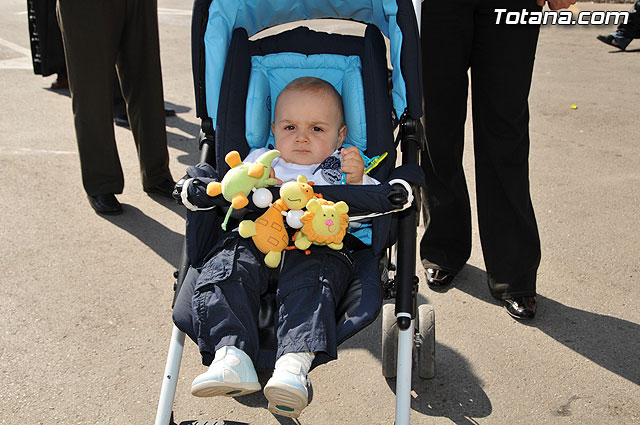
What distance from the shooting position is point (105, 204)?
475 centimetres

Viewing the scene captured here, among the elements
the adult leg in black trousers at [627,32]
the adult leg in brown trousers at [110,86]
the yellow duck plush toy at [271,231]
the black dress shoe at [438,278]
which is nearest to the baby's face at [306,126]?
the yellow duck plush toy at [271,231]

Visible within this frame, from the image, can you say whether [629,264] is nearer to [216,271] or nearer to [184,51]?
[216,271]

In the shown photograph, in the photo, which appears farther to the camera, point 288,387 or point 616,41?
point 616,41

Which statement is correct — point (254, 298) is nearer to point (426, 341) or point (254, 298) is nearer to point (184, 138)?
point (426, 341)

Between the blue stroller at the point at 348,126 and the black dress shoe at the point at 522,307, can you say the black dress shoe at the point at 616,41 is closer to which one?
the black dress shoe at the point at 522,307

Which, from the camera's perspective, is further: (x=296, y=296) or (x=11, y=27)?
(x=11, y=27)

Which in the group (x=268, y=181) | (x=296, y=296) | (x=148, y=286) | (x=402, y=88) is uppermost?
(x=402, y=88)

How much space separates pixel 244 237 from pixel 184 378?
97cm

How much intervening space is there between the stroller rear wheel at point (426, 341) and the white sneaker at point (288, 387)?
34.6 inches

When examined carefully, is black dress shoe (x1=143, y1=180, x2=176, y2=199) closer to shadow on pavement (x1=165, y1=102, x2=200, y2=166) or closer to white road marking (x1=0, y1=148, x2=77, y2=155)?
shadow on pavement (x1=165, y1=102, x2=200, y2=166)

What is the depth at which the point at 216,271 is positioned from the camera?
2.53 m

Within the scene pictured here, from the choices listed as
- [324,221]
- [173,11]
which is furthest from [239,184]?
[173,11]

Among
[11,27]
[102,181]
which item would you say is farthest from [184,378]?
[11,27]

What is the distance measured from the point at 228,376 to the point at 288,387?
0.64 ft
